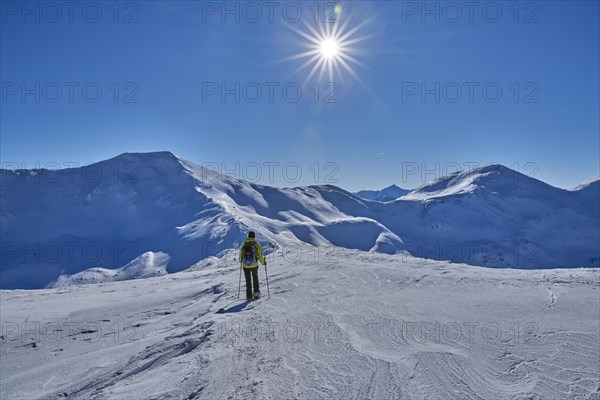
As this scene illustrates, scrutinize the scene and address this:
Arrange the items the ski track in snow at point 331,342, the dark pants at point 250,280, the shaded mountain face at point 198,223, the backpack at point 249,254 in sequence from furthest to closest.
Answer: the shaded mountain face at point 198,223, the backpack at point 249,254, the dark pants at point 250,280, the ski track in snow at point 331,342

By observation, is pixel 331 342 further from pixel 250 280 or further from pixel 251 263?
pixel 251 263

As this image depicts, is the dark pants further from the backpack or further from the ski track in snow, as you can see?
the ski track in snow

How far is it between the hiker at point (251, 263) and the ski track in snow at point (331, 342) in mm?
678

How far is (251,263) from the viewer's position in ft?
37.3

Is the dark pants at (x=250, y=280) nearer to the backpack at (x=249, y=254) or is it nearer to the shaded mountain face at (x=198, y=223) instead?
the backpack at (x=249, y=254)

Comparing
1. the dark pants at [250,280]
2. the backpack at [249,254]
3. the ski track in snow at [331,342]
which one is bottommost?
the ski track in snow at [331,342]

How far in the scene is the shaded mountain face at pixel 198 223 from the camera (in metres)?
46.8

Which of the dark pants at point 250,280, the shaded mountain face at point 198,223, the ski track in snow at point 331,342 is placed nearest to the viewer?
the ski track in snow at point 331,342

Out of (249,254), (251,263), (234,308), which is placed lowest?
(234,308)

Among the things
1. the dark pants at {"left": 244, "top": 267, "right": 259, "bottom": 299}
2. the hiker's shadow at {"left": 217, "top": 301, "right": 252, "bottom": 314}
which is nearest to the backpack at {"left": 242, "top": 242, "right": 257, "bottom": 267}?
the dark pants at {"left": 244, "top": 267, "right": 259, "bottom": 299}

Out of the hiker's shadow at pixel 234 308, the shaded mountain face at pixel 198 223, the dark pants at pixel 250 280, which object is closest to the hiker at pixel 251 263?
the dark pants at pixel 250 280

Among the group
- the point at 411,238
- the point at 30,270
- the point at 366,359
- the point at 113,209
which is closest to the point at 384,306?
the point at 366,359

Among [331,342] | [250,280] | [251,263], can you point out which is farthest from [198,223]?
[331,342]

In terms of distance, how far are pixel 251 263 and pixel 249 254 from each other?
14.5 inches
